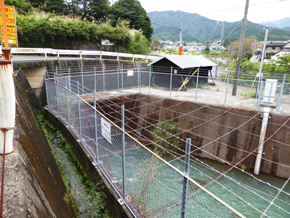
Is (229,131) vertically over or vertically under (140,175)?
under

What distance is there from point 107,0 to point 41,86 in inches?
1058

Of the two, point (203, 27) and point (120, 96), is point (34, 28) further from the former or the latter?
point (203, 27)

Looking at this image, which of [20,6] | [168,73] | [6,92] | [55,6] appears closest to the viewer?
[6,92]

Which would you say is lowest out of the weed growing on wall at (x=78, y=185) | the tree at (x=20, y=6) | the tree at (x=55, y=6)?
the weed growing on wall at (x=78, y=185)

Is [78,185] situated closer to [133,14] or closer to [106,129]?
[106,129]

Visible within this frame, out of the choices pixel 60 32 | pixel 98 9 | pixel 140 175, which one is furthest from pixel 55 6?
pixel 140 175

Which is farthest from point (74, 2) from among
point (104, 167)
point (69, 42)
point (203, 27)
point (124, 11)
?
point (203, 27)

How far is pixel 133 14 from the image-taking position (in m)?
37.4

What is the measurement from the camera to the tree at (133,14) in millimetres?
35559

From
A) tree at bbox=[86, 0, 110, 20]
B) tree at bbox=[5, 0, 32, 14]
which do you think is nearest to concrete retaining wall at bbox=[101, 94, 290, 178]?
tree at bbox=[5, 0, 32, 14]

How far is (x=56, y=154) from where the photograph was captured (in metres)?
7.53

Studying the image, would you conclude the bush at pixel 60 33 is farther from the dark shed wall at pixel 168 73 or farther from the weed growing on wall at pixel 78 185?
the weed growing on wall at pixel 78 185

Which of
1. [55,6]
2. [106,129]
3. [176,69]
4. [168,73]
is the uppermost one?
[55,6]

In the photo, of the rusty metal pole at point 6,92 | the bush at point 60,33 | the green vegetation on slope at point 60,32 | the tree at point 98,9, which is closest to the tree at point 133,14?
the tree at point 98,9
